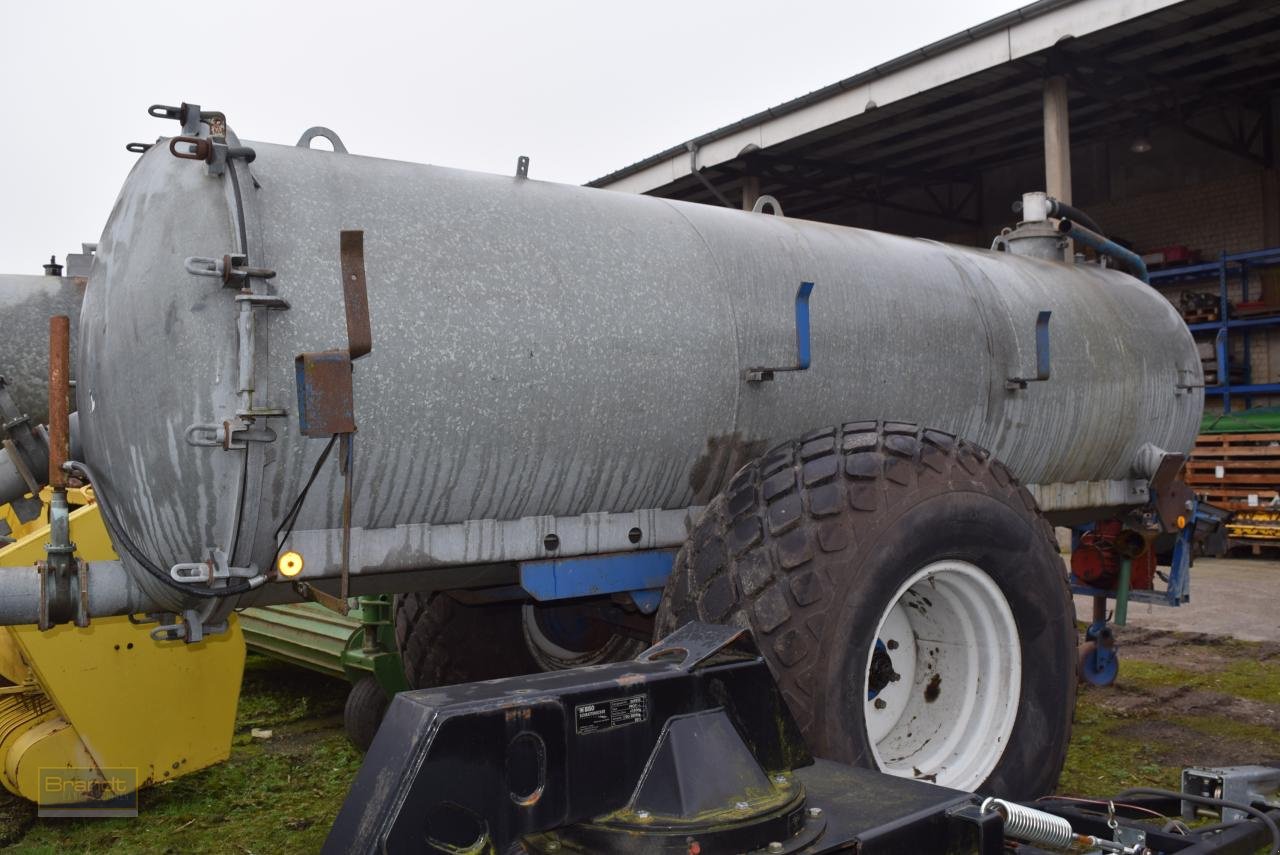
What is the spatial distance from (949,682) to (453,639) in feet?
6.14

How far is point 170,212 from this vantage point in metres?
2.45

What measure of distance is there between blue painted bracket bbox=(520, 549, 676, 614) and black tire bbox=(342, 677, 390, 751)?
1.86 metres

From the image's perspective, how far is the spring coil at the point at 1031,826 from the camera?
2.15m

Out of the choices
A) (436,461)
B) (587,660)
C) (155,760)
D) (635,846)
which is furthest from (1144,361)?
(155,760)

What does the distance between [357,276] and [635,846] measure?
1.35 metres

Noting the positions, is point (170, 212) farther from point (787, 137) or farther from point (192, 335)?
point (787, 137)

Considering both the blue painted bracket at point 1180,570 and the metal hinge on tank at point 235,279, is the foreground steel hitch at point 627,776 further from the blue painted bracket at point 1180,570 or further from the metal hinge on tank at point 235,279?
the blue painted bracket at point 1180,570

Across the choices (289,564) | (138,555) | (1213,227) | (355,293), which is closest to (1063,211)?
(355,293)

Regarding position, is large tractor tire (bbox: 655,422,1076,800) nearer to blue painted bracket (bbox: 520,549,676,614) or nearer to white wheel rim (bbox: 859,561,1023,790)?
white wheel rim (bbox: 859,561,1023,790)

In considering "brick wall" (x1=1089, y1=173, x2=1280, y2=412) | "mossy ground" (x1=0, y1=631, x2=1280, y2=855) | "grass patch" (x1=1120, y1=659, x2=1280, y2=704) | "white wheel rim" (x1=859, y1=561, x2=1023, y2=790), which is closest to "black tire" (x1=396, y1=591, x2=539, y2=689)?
"mossy ground" (x1=0, y1=631, x2=1280, y2=855)

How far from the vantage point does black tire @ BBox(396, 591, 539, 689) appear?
4133 mm

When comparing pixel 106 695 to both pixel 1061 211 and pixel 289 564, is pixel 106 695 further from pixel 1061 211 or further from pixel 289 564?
pixel 1061 211

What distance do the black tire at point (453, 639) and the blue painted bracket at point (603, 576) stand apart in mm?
1139

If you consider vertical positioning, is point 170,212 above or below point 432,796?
above
